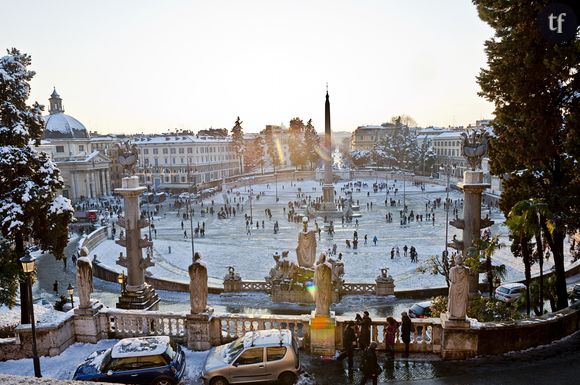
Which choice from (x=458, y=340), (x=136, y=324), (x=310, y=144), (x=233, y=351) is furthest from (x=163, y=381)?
(x=310, y=144)

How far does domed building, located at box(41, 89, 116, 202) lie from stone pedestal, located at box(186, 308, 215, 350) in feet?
229

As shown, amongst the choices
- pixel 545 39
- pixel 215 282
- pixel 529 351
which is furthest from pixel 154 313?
pixel 215 282

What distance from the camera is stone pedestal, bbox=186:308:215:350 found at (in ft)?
37.4

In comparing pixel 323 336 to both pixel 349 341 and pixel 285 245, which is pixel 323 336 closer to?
pixel 349 341

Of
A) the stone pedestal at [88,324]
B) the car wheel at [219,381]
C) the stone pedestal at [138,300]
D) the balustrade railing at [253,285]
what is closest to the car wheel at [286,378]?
the car wheel at [219,381]

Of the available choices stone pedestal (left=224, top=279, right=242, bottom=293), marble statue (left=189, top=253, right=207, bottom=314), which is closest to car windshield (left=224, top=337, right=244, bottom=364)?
marble statue (left=189, top=253, right=207, bottom=314)

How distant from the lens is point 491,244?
13289 millimetres

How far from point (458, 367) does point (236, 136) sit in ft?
317

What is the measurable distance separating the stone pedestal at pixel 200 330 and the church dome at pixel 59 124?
256ft

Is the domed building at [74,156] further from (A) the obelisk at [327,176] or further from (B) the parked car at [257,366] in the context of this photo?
(B) the parked car at [257,366]

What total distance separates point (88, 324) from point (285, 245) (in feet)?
82.1

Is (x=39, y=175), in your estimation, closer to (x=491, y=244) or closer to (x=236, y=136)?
(x=491, y=244)

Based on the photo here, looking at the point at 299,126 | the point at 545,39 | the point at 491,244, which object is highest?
the point at 299,126

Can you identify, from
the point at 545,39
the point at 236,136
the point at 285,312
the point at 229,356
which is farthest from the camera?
the point at 236,136
